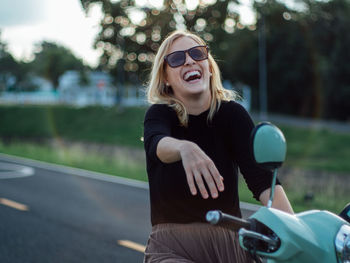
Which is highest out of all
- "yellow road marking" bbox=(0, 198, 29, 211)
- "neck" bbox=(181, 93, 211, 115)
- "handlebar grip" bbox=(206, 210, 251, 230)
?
"neck" bbox=(181, 93, 211, 115)

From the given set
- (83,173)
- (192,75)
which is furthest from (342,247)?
(83,173)

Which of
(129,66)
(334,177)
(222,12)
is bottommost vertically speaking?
(334,177)

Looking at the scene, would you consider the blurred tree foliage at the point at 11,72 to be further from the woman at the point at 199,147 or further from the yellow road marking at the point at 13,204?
the woman at the point at 199,147

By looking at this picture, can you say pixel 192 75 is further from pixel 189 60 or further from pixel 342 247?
pixel 342 247

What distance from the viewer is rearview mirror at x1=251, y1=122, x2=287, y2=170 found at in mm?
1594

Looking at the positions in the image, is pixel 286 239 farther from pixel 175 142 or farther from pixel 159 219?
pixel 159 219

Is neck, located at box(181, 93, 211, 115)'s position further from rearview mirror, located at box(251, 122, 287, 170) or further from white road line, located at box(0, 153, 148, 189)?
white road line, located at box(0, 153, 148, 189)

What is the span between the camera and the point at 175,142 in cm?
179

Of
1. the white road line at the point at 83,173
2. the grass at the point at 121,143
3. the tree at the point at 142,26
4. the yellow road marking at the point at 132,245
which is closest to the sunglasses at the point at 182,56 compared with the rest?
the yellow road marking at the point at 132,245

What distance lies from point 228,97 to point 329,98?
3986 cm

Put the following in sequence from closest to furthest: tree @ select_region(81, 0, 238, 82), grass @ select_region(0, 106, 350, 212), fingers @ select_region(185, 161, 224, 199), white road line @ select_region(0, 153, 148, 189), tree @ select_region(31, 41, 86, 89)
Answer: fingers @ select_region(185, 161, 224, 199), white road line @ select_region(0, 153, 148, 189), grass @ select_region(0, 106, 350, 212), tree @ select_region(81, 0, 238, 82), tree @ select_region(31, 41, 86, 89)

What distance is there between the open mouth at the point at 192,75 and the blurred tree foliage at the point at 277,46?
30825 mm

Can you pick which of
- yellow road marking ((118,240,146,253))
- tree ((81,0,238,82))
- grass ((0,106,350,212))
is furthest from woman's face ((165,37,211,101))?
tree ((81,0,238,82))

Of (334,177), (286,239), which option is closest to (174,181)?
(286,239)
